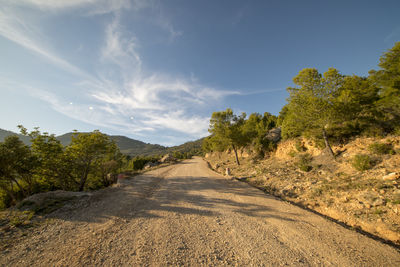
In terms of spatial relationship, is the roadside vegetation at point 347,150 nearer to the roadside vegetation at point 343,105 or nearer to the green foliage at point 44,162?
the roadside vegetation at point 343,105

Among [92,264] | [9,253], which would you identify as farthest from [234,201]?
[9,253]

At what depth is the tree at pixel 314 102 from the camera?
1178 centimetres

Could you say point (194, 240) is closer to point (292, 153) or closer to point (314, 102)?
point (314, 102)

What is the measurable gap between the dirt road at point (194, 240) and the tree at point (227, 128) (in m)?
16.9

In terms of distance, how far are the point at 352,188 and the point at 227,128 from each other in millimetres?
17019

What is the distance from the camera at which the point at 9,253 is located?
3.73m

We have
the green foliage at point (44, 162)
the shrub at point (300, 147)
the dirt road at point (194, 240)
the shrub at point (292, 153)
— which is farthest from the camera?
the shrub at point (292, 153)

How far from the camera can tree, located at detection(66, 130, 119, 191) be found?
47.4 feet

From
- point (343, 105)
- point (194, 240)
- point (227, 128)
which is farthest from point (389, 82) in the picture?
point (194, 240)

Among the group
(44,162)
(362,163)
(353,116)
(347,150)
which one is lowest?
(44,162)

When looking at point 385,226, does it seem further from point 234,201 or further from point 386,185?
point 234,201

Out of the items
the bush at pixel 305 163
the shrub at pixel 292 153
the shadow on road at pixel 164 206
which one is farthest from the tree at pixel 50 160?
the shrub at pixel 292 153

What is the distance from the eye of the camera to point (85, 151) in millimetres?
14648

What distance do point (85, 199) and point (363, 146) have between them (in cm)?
2075
